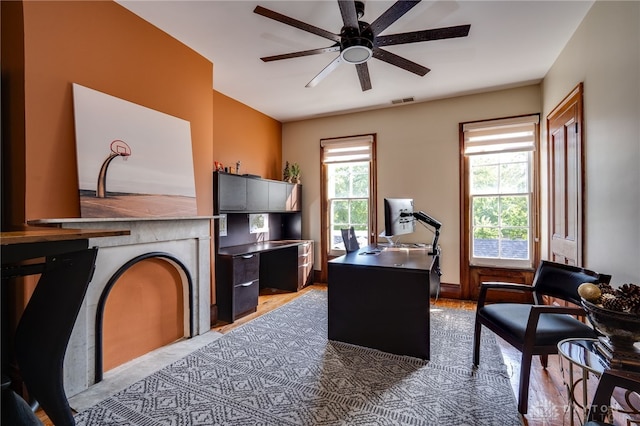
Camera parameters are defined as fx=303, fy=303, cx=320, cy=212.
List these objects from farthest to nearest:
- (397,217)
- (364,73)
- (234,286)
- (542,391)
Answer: (234,286) < (397,217) < (364,73) < (542,391)

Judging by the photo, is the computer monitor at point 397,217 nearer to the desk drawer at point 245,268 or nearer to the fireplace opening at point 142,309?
the desk drawer at point 245,268

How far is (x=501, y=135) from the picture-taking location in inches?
161

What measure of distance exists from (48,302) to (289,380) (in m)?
1.58

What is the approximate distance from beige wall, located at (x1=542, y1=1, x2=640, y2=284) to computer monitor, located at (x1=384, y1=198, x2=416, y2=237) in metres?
1.55

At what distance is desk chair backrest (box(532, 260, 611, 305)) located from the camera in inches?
79.2

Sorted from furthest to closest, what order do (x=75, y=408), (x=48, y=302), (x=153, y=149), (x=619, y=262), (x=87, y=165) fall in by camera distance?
(x=153, y=149)
(x=87, y=165)
(x=619, y=262)
(x=75, y=408)
(x=48, y=302)

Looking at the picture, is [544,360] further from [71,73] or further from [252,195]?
[71,73]

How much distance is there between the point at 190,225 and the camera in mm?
2924

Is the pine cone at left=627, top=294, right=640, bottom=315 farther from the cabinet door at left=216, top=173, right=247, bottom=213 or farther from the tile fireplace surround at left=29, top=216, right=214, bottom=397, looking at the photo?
the cabinet door at left=216, top=173, right=247, bottom=213

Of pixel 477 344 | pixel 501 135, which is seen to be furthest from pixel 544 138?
pixel 477 344

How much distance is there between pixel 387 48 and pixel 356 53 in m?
0.85

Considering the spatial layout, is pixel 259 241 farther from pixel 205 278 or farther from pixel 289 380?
pixel 289 380

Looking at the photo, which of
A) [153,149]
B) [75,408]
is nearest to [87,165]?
[153,149]

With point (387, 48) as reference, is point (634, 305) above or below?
below
